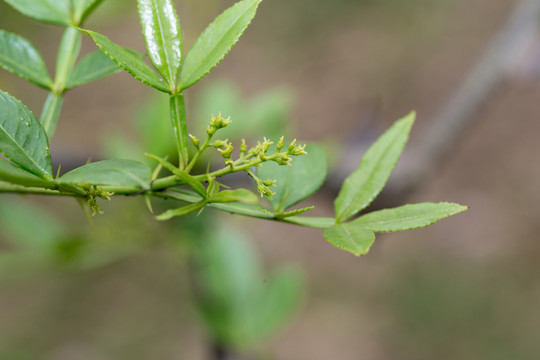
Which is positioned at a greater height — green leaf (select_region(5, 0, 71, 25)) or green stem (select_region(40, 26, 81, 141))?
green leaf (select_region(5, 0, 71, 25))

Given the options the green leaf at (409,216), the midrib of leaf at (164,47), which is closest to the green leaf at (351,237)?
the green leaf at (409,216)

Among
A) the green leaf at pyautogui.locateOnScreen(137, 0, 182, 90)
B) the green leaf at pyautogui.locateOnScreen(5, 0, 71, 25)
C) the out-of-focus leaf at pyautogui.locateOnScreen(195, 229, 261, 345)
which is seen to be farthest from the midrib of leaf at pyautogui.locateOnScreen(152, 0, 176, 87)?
the out-of-focus leaf at pyautogui.locateOnScreen(195, 229, 261, 345)

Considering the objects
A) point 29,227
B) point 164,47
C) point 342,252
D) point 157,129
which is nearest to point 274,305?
point 157,129

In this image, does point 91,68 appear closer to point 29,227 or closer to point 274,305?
point 29,227

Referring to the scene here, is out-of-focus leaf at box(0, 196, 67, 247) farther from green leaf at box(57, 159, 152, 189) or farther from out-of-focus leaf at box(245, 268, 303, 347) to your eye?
green leaf at box(57, 159, 152, 189)

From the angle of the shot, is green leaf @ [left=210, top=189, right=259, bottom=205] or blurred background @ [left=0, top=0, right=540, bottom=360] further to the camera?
blurred background @ [left=0, top=0, right=540, bottom=360]

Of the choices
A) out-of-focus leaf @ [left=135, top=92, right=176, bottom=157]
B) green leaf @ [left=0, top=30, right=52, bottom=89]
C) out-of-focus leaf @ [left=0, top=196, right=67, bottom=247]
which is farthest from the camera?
out-of-focus leaf @ [left=0, top=196, right=67, bottom=247]

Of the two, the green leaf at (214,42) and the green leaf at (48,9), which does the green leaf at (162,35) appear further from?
the green leaf at (48,9)
